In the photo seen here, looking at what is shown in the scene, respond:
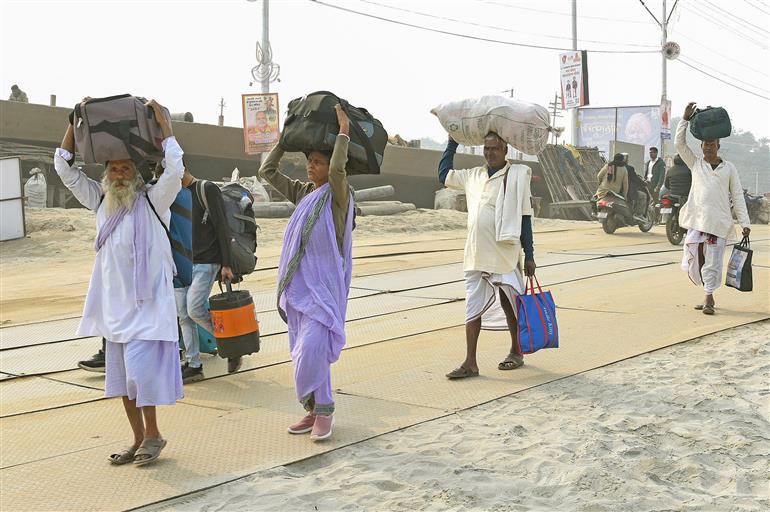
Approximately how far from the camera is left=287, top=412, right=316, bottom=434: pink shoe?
217 inches

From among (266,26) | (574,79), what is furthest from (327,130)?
(574,79)

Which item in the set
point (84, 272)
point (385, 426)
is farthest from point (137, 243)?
point (84, 272)

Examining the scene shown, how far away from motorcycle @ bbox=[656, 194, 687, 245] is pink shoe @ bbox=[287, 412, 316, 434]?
14.0 meters

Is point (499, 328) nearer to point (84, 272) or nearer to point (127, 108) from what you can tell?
point (127, 108)

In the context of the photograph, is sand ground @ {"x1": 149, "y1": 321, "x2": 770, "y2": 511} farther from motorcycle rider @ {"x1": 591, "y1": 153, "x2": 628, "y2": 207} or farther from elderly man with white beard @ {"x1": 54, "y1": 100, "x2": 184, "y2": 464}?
motorcycle rider @ {"x1": 591, "y1": 153, "x2": 628, "y2": 207}

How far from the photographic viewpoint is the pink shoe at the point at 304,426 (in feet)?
18.1

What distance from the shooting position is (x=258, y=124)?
23.6m

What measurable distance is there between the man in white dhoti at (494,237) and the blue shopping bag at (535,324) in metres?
0.15

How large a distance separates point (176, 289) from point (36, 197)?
48.0 ft

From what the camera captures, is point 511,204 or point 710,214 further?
point 710,214

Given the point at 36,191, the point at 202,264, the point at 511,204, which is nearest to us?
the point at 511,204

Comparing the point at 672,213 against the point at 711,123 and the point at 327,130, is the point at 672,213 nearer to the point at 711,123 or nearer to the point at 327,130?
the point at 711,123

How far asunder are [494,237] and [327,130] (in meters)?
2.01

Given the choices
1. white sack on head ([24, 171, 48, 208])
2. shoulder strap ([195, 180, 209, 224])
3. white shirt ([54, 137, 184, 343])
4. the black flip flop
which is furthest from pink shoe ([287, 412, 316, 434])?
white sack on head ([24, 171, 48, 208])
